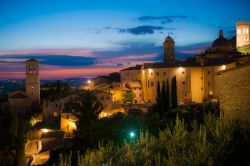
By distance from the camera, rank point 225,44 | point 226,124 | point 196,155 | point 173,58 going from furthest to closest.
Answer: point 225,44
point 173,58
point 226,124
point 196,155

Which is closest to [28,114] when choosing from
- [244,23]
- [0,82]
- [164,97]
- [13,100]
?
[13,100]

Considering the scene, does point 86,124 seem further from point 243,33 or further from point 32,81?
point 243,33

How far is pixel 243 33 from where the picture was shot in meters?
64.0

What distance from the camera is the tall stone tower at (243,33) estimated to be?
209ft

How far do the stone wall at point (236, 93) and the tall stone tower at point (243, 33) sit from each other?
4982cm

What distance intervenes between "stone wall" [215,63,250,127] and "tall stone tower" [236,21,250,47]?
49822mm

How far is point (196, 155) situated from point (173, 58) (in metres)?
44.8

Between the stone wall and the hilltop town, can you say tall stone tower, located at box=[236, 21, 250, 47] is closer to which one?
the hilltop town

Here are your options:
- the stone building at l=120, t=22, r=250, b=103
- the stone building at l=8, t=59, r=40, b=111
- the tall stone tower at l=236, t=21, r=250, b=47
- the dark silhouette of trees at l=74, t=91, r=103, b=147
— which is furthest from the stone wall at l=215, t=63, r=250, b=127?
the tall stone tower at l=236, t=21, r=250, b=47

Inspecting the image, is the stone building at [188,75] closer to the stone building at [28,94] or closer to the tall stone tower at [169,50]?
the tall stone tower at [169,50]

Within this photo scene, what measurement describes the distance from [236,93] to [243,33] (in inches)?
2048

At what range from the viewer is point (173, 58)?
55.4 metres

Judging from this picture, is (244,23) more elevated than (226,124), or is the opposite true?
(244,23)

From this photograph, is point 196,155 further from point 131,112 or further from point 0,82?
point 0,82
